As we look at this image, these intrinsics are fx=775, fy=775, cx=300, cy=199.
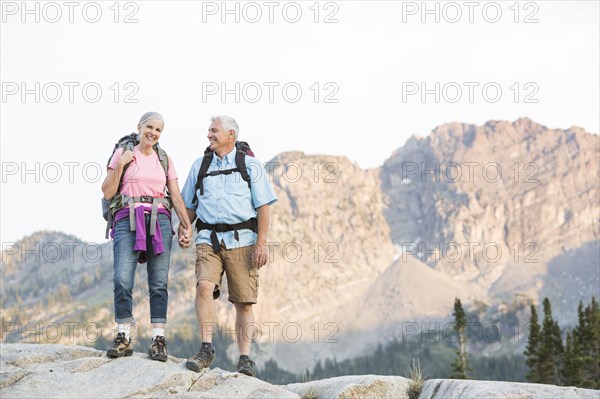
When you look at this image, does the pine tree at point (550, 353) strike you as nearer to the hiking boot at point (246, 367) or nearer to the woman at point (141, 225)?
the hiking boot at point (246, 367)

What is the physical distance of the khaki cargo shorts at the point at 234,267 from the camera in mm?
12516

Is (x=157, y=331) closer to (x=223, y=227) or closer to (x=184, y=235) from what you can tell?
(x=184, y=235)

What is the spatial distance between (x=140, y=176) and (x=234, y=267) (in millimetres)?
2099

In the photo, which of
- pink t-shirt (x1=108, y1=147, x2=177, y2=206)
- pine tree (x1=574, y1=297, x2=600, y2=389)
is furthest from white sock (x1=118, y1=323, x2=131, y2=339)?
pine tree (x1=574, y1=297, x2=600, y2=389)

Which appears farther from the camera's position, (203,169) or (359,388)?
(359,388)

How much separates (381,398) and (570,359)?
80824 mm

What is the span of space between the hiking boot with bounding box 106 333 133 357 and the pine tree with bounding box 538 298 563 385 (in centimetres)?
8495

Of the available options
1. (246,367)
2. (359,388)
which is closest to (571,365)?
(359,388)

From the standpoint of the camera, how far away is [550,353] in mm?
92125

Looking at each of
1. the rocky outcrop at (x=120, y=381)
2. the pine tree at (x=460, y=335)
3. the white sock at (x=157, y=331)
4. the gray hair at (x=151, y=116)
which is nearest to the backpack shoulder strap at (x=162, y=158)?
the gray hair at (x=151, y=116)

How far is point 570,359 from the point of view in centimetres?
8719

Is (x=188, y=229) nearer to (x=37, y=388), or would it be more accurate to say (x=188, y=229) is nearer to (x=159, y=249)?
(x=159, y=249)

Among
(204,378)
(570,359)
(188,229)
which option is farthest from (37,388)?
(570,359)

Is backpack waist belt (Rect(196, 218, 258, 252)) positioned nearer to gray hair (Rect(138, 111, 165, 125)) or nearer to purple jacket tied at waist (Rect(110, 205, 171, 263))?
purple jacket tied at waist (Rect(110, 205, 171, 263))
